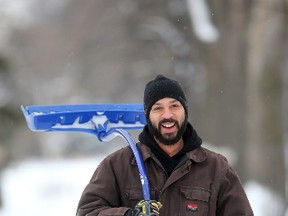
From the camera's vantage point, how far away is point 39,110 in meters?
5.12

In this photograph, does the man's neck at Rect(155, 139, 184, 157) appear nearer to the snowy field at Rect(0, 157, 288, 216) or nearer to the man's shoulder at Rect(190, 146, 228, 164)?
the man's shoulder at Rect(190, 146, 228, 164)

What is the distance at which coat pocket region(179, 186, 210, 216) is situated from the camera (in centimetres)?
409

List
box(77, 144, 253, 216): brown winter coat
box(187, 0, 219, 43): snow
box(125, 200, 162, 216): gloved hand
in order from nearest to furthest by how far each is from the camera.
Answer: box(125, 200, 162, 216): gloved hand → box(77, 144, 253, 216): brown winter coat → box(187, 0, 219, 43): snow

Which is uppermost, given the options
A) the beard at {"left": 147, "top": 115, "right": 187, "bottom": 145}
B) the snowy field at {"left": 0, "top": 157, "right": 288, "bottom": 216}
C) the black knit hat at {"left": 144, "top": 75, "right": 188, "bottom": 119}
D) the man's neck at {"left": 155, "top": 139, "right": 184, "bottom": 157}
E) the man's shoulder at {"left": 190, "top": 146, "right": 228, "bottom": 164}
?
the snowy field at {"left": 0, "top": 157, "right": 288, "bottom": 216}

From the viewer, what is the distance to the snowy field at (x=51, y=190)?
39.3 ft

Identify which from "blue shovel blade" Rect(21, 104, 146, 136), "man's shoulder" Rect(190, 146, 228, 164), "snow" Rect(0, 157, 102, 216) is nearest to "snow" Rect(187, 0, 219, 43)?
"snow" Rect(0, 157, 102, 216)

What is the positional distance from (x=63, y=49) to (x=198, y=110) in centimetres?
1454

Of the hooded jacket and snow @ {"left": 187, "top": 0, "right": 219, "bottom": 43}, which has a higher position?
snow @ {"left": 187, "top": 0, "right": 219, "bottom": 43}

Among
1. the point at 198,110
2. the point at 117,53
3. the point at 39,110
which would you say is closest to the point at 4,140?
the point at 117,53

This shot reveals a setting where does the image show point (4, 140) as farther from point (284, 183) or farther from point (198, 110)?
point (284, 183)

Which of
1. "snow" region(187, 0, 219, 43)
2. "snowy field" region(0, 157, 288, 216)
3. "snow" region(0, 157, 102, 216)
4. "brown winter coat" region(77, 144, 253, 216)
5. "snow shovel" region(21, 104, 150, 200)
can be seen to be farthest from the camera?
"snow" region(0, 157, 102, 216)

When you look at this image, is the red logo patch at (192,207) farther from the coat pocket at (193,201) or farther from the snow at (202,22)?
the snow at (202,22)

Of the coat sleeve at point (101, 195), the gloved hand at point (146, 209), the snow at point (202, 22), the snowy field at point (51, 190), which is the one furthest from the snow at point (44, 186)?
the gloved hand at point (146, 209)

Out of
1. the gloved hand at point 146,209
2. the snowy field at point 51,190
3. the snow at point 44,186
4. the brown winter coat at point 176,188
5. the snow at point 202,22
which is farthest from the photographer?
the snow at point 44,186
